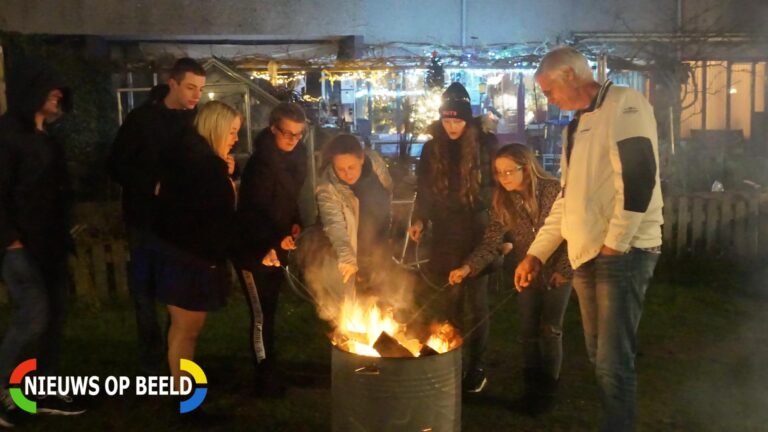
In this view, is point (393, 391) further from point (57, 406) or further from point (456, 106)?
point (57, 406)

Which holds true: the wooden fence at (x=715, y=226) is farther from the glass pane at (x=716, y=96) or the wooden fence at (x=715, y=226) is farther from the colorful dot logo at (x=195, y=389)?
the glass pane at (x=716, y=96)

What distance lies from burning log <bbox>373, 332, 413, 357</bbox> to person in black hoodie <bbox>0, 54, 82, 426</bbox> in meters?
2.02

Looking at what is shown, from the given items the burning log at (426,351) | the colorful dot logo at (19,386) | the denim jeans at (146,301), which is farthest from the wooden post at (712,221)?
the colorful dot logo at (19,386)

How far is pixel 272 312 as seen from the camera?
464 centimetres

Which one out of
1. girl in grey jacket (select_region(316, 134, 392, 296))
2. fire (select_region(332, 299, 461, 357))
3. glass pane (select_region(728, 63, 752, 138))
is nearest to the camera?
fire (select_region(332, 299, 461, 357))

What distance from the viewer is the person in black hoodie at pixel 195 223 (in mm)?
3838

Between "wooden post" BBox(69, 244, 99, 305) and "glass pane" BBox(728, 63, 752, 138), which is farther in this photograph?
"glass pane" BBox(728, 63, 752, 138)

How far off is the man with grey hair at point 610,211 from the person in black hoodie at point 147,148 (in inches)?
83.8

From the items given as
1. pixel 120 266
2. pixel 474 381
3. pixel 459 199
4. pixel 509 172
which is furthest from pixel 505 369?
pixel 120 266

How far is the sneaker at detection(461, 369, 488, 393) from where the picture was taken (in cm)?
479

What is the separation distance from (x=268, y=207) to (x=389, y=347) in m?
1.45

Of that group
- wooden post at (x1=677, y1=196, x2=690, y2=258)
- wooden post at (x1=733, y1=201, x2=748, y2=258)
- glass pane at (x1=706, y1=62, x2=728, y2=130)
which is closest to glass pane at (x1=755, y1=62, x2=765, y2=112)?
glass pane at (x1=706, y1=62, x2=728, y2=130)

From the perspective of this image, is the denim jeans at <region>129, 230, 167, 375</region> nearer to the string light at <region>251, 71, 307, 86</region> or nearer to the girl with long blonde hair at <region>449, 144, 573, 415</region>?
the girl with long blonde hair at <region>449, 144, 573, 415</region>

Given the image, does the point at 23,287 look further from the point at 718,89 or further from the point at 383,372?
the point at 718,89
